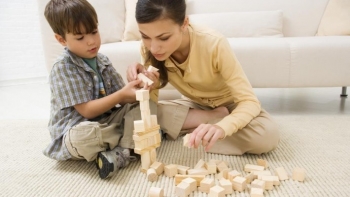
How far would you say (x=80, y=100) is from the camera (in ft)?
3.06

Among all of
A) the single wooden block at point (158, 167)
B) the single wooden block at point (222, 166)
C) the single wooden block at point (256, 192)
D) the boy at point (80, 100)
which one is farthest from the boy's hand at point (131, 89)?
the single wooden block at point (256, 192)

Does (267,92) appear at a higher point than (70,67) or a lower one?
lower

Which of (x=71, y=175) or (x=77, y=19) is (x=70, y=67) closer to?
(x=77, y=19)

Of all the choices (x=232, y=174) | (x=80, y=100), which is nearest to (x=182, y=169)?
(x=232, y=174)

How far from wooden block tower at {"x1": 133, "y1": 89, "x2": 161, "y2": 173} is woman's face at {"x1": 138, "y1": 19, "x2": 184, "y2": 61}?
139 millimetres

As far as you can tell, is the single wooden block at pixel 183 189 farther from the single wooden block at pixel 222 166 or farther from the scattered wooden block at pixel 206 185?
the single wooden block at pixel 222 166

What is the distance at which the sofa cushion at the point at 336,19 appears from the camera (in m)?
1.69

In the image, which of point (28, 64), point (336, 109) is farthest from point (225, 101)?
point (28, 64)

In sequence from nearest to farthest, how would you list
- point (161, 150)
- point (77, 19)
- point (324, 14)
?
point (77, 19) < point (161, 150) < point (324, 14)

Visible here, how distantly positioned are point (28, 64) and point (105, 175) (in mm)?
2180

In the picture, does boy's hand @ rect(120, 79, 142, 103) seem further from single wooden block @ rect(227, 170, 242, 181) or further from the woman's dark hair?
single wooden block @ rect(227, 170, 242, 181)

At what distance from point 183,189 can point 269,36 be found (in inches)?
50.8

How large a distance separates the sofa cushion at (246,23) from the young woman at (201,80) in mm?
737

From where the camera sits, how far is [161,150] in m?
1.05
